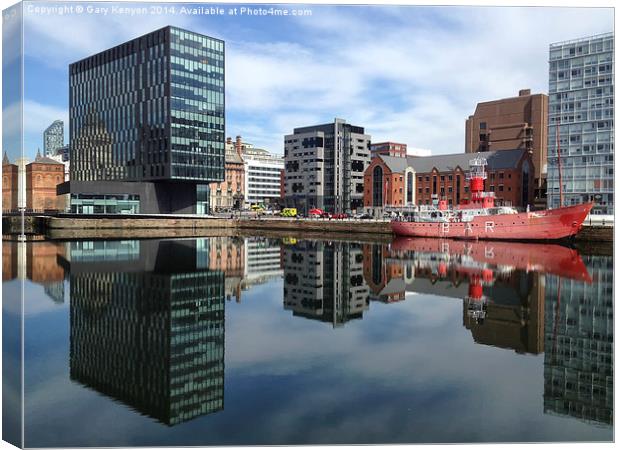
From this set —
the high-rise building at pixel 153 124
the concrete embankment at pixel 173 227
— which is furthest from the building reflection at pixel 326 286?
the high-rise building at pixel 153 124

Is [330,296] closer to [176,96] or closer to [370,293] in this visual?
[370,293]

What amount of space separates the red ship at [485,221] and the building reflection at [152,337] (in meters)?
49.2

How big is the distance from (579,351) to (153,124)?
321 ft

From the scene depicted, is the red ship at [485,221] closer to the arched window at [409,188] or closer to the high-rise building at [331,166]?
the arched window at [409,188]

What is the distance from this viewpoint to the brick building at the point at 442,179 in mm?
127438

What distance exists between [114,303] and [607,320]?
23.5 m

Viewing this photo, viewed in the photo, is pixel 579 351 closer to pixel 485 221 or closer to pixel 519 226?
pixel 519 226

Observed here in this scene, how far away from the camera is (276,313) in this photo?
27594 mm

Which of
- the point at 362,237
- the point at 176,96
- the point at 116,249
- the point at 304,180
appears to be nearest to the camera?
the point at 116,249

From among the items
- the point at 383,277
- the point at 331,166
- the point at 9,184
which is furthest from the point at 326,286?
the point at 331,166

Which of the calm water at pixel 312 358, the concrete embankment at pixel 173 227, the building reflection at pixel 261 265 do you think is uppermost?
the concrete embankment at pixel 173 227

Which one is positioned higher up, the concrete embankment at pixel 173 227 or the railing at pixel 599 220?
the railing at pixel 599 220

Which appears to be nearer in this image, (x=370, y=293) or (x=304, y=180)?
(x=370, y=293)

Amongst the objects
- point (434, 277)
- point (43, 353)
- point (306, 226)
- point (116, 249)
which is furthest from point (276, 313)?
point (306, 226)
